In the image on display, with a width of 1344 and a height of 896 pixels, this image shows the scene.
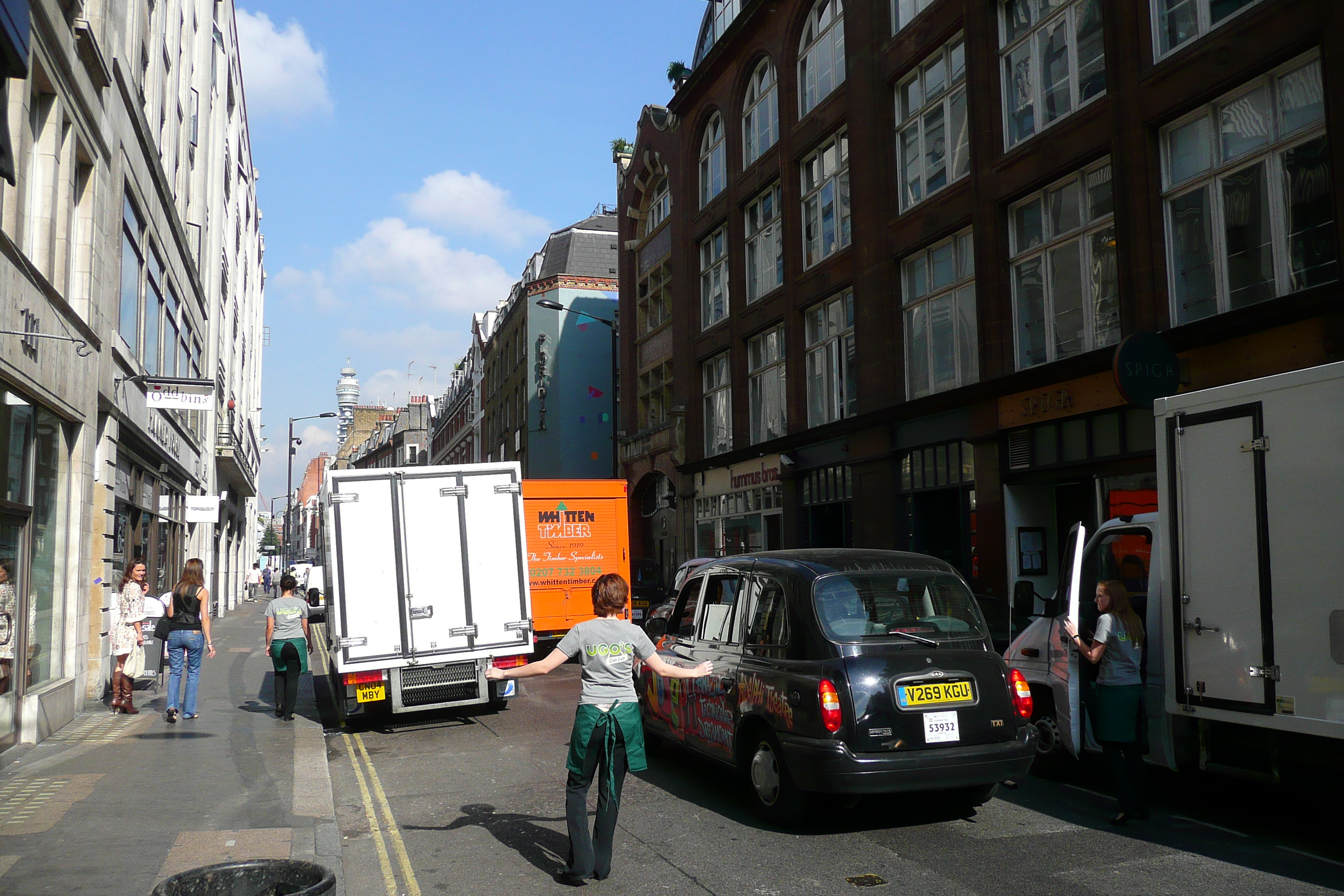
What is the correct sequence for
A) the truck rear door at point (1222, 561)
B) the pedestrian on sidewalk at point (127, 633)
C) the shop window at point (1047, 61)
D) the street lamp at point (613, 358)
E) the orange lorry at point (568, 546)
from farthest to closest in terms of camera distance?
the street lamp at point (613, 358)
the orange lorry at point (568, 546)
the shop window at point (1047, 61)
the pedestrian on sidewalk at point (127, 633)
the truck rear door at point (1222, 561)

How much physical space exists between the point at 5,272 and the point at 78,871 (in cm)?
599

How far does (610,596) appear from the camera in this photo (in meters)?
6.00

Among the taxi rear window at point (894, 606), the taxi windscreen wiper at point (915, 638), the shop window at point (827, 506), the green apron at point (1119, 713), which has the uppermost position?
the shop window at point (827, 506)

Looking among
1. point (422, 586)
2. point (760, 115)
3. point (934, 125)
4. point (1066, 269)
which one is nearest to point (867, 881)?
point (422, 586)

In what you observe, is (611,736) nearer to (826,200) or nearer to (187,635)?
(187,635)

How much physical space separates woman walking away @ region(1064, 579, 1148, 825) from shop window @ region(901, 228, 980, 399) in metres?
11.3

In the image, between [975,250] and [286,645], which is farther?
[975,250]

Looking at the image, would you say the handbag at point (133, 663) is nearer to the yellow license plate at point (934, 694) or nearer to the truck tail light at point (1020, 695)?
the yellow license plate at point (934, 694)

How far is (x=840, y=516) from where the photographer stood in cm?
2281

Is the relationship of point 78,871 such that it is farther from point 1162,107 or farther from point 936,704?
point 1162,107

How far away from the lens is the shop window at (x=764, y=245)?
2575 cm

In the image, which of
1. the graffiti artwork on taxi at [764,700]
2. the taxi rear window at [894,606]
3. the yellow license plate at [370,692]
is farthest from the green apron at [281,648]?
the taxi rear window at [894,606]

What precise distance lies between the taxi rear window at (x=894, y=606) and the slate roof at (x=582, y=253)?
40463 mm

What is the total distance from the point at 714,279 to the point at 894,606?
2352 cm
